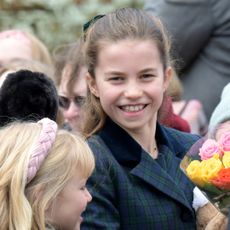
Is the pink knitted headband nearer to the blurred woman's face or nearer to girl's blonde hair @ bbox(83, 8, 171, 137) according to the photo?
girl's blonde hair @ bbox(83, 8, 171, 137)

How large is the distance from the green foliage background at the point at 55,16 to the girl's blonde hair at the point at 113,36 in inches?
257

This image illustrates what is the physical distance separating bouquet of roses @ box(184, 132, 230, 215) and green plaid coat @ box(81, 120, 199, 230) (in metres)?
0.22

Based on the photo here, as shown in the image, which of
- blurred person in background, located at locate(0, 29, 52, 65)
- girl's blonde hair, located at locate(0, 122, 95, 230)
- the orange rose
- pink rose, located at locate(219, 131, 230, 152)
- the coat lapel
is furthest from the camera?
blurred person in background, located at locate(0, 29, 52, 65)

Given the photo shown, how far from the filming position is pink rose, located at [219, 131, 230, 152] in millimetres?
4324

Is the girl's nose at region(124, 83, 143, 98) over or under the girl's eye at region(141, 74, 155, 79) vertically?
under

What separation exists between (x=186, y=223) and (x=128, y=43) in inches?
33.7

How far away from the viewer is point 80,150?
4.29m

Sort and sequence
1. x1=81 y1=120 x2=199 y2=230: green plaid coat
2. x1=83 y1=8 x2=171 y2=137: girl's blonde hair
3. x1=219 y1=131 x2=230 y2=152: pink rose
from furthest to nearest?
1. x1=83 y1=8 x2=171 y2=137: girl's blonde hair
2. x1=81 y1=120 x2=199 y2=230: green plaid coat
3. x1=219 y1=131 x2=230 y2=152: pink rose

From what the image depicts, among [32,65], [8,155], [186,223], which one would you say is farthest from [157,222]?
[32,65]

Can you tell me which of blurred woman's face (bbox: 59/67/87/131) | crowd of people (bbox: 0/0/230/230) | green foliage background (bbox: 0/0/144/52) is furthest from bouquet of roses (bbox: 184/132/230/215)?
green foliage background (bbox: 0/0/144/52)

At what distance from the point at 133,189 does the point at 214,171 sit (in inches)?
17.9

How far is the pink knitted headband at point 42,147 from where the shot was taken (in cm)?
410


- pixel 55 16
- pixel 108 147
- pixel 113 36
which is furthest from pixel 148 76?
pixel 55 16

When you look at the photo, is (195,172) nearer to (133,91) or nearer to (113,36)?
(133,91)
